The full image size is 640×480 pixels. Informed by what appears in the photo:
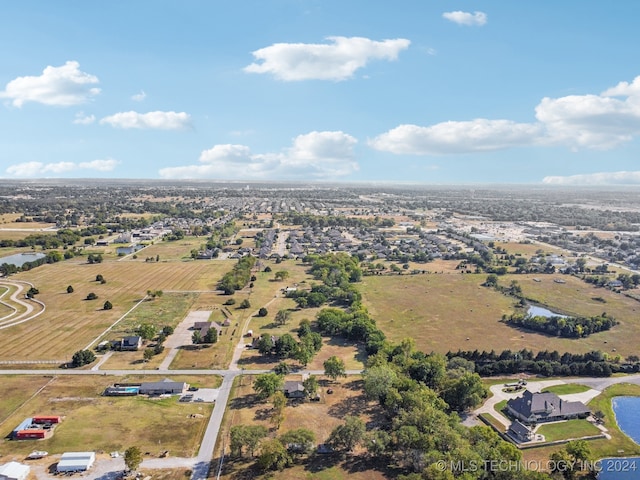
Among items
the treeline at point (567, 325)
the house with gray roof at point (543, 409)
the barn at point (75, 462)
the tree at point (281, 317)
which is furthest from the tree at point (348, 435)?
the treeline at point (567, 325)

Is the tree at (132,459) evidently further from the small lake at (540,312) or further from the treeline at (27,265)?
the treeline at (27,265)

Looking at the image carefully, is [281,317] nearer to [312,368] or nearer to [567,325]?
[312,368]

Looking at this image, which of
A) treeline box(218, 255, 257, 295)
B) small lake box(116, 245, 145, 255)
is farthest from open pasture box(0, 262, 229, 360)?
small lake box(116, 245, 145, 255)

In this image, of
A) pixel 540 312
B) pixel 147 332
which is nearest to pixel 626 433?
pixel 540 312

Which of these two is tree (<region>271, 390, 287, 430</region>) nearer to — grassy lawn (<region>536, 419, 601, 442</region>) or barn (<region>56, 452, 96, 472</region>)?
barn (<region>56, 452, 96, 472</region>)

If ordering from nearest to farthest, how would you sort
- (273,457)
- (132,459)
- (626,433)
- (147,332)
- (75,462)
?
(132,459) < (75,462) < (273,457) < (626,433) < (147,332)

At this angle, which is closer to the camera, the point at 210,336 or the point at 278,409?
the point at 278,409
